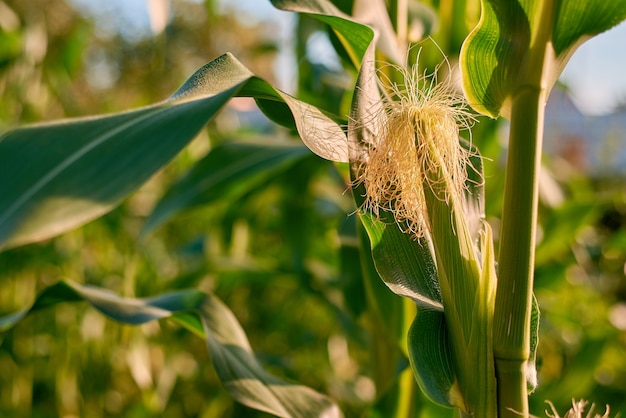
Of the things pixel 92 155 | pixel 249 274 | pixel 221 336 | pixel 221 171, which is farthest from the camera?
pixel 249 274

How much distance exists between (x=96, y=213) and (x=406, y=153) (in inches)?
5.9

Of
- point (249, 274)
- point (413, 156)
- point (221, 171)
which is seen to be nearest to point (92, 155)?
point (413, 156)

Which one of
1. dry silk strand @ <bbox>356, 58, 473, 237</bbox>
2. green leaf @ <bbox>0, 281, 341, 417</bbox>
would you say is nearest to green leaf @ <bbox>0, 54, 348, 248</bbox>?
dry silk strand @ <bbox>356, 58, 473, 237</bbox>

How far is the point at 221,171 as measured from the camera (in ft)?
2.17

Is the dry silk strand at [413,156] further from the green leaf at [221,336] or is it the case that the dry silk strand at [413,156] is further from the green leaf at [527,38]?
the green leaf at [221,336]

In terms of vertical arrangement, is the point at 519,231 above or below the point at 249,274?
above

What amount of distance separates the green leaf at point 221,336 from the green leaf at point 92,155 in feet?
0.70

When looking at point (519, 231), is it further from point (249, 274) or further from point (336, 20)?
point (249, 274)

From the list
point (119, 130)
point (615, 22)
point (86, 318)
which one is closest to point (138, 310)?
point (119, 130)

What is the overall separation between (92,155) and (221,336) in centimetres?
25

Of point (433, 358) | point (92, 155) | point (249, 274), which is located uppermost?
point (92, 155)

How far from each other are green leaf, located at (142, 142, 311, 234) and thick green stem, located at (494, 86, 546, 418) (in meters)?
0.36

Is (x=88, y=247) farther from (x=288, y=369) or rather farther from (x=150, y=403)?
(x=288, y=369)

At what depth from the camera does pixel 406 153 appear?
11.8 inches
